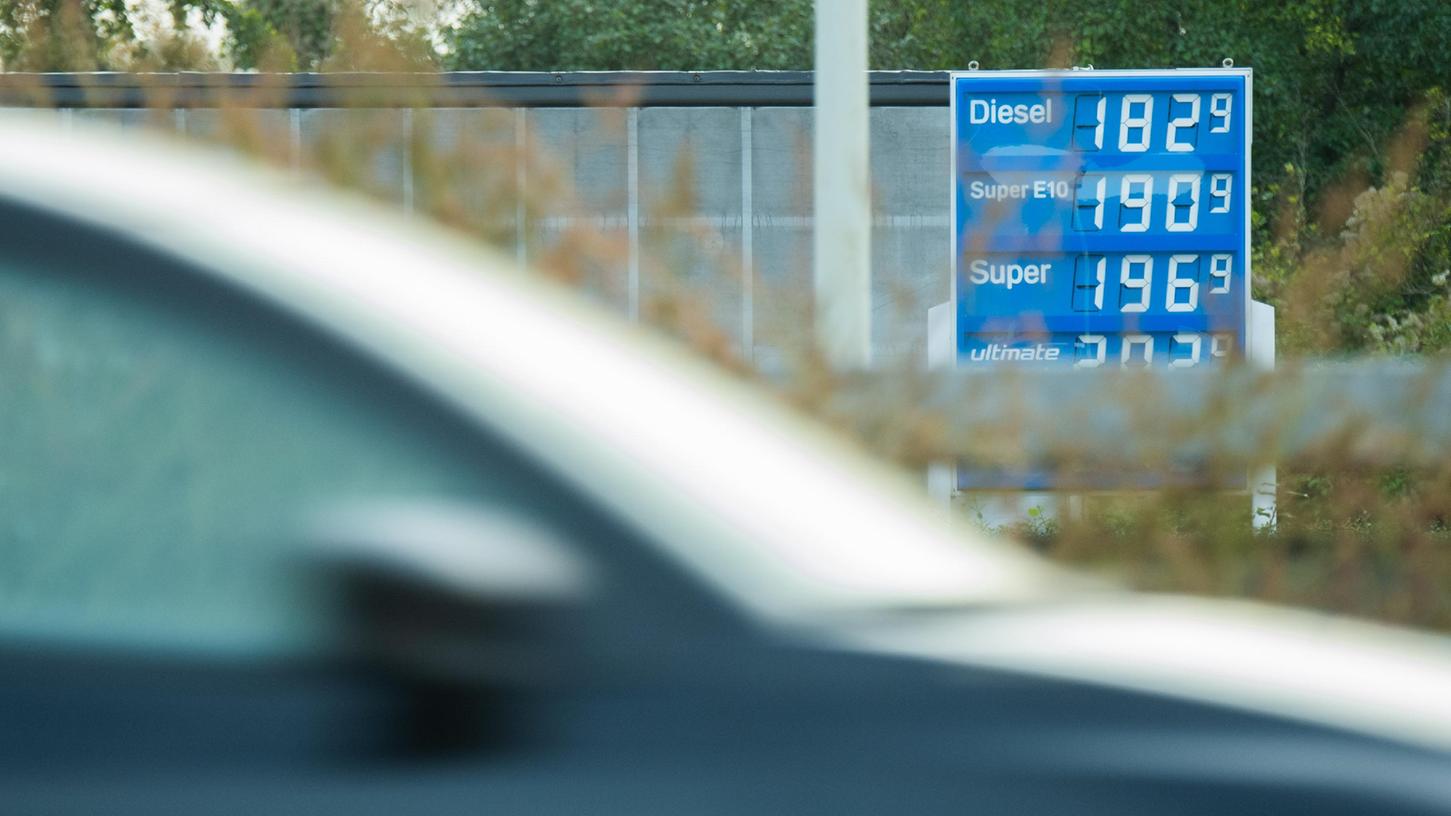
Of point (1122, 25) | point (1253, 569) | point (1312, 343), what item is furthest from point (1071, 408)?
point (1122, 25)

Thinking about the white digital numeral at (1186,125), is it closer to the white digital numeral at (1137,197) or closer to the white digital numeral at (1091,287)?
the white digital numeral at (1137,197)

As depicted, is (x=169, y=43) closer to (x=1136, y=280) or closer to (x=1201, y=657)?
(x=1201, y=657)

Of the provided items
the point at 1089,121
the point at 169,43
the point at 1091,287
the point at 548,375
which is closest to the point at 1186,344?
the point at 1091,287

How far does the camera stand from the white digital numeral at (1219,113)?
12.3 m

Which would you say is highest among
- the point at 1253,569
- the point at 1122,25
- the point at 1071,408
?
the point at 1122,25

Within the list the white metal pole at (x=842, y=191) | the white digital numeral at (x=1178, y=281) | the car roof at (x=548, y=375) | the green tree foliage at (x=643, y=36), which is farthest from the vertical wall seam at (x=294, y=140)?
the green tree foliage at (x=643, y=36)

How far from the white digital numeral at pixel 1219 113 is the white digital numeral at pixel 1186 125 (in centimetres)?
9

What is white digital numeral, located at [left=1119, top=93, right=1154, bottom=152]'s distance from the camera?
12242mm

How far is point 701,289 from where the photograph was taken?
5.50 m

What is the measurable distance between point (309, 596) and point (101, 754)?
8.5 inches

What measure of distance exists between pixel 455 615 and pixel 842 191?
5.47 meters

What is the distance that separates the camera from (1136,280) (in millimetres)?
12531

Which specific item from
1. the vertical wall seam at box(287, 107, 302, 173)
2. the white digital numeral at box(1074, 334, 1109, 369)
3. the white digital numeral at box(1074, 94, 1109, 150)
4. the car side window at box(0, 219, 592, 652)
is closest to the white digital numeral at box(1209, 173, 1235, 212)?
the white digital numeral at box(1074, 94, 1109, 150)

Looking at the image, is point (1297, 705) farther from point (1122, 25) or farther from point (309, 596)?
point (1122, 25)
